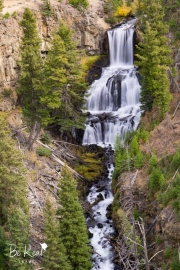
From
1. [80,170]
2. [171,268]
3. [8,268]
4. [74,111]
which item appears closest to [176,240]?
[171,268]

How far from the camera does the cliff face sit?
34.7 meters

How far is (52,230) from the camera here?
18.8 meters

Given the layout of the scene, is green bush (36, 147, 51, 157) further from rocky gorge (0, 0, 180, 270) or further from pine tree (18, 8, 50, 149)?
pine tree (18, 8, 50, 149)

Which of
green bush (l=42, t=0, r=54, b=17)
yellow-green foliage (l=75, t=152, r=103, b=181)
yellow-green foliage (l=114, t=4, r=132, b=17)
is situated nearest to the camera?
yellow-green foliage (l=75, t=152, r=103, b=181)

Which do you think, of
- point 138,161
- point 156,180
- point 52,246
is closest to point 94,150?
point 138,161

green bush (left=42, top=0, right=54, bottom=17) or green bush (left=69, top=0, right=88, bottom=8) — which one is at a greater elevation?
green bush (left=69, top=0, right=88, bottom=8)

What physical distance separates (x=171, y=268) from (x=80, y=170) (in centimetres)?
1636

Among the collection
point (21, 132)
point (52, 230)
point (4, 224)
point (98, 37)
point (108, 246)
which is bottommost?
point (108, 246)

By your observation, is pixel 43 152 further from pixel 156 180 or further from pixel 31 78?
pixel 156 180

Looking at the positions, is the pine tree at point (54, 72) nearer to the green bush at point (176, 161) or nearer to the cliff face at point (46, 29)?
the cliff face at point (46, 29)

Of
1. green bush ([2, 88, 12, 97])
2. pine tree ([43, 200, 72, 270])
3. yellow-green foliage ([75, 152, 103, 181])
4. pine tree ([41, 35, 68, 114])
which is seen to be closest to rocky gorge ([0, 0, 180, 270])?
green bush ([2, 88, 12, 97])

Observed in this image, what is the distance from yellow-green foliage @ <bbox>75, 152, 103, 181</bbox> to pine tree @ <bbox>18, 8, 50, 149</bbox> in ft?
18.6

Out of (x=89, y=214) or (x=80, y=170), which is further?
(x=80, y=170)

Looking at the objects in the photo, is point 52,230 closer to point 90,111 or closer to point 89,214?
point 89,214
